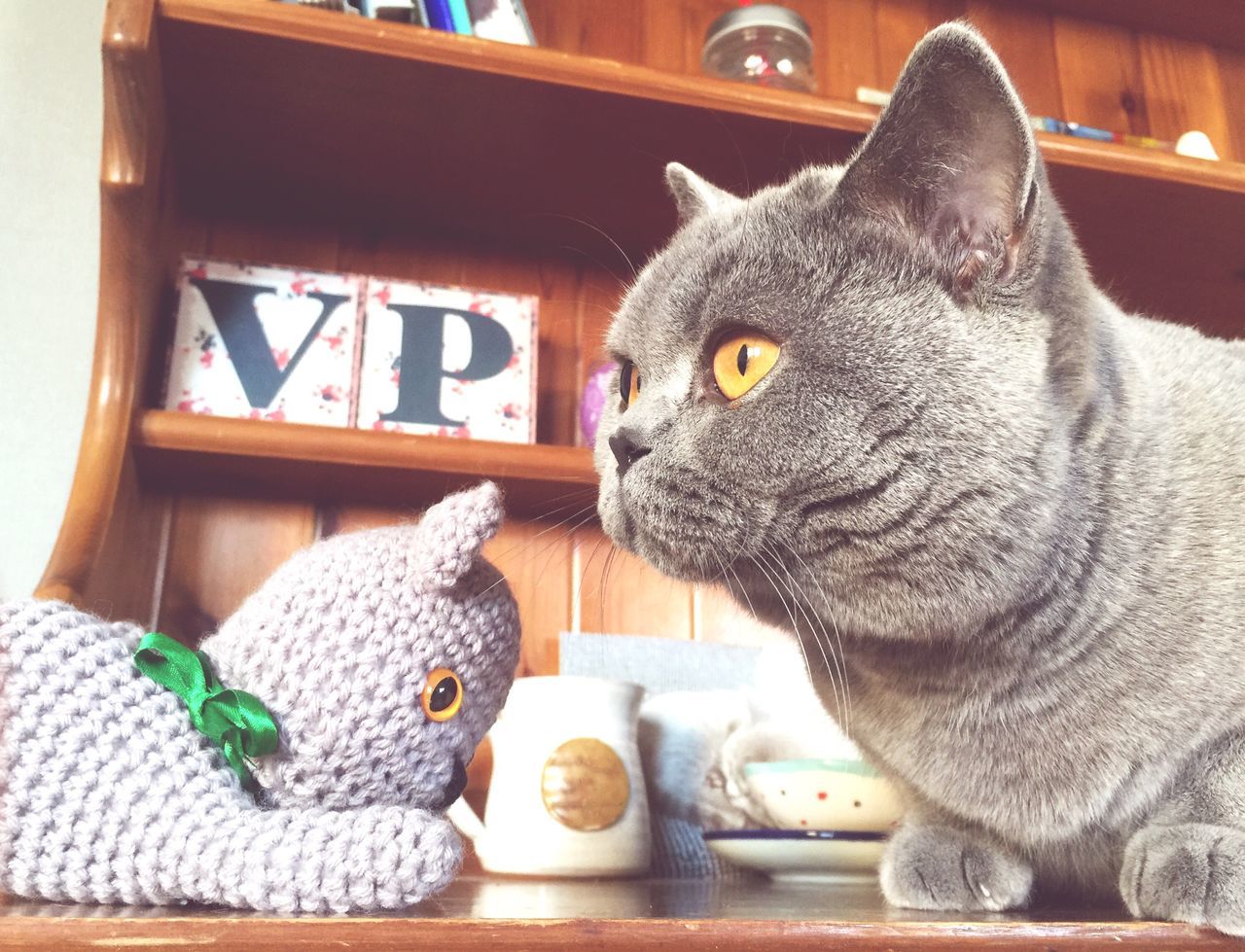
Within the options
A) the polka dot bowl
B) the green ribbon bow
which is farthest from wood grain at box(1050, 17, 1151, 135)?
the green ribbon bow

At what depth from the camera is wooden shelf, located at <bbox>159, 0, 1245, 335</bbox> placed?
37.4 inches

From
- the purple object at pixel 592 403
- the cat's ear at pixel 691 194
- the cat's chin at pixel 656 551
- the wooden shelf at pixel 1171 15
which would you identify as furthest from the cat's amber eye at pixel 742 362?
the wooden shelf at pixel 1171 15

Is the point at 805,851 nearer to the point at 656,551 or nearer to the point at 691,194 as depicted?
the point at 656,551

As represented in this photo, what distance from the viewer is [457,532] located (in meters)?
0.46

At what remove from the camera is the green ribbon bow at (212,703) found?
45cm

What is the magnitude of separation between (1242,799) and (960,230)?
14.5 inches

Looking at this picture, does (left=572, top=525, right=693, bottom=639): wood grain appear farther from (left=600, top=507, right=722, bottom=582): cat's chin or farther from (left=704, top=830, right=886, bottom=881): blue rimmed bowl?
(left=600, top=507, right=722, bottom=582): cat's chin

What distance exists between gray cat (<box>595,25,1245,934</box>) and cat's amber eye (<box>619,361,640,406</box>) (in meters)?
0.08

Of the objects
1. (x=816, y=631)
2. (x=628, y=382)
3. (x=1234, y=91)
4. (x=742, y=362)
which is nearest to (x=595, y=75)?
(x=628, y=382)

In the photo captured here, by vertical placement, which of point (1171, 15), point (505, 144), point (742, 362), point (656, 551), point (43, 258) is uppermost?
point (1171, 15)

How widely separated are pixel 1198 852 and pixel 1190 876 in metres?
0.02

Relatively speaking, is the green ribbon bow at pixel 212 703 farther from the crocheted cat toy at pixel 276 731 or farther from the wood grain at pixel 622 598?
the wood grain at pixel 622 598

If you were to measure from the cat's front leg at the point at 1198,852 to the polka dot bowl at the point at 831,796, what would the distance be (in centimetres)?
25

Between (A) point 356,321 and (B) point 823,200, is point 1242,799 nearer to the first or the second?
(B) point 823,200
